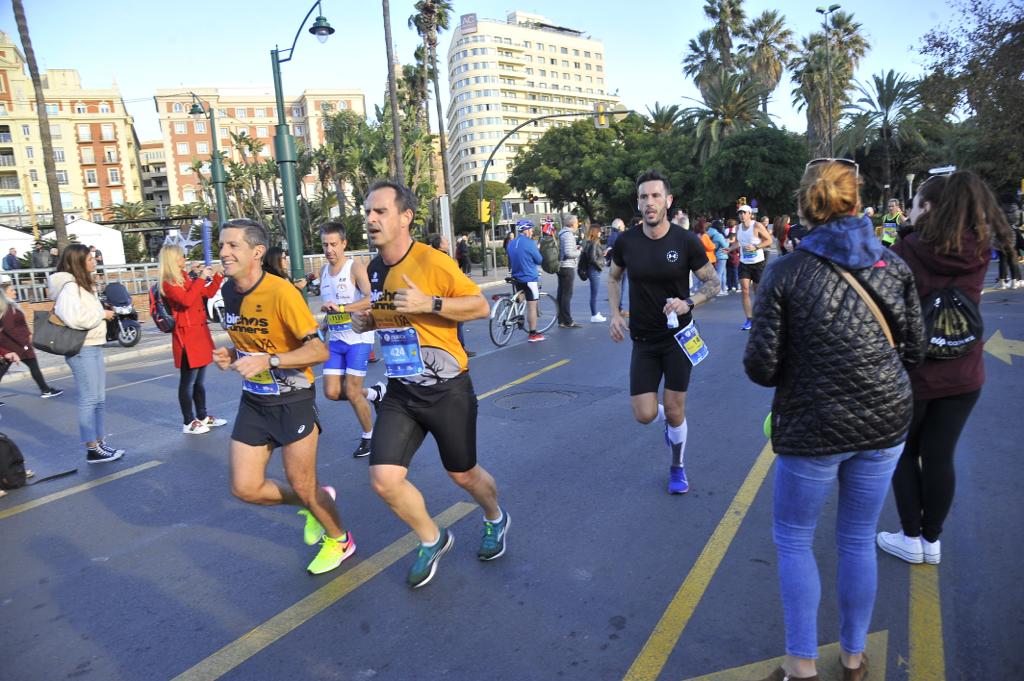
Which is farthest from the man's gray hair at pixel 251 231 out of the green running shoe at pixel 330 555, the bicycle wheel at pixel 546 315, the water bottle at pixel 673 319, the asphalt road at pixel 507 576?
the bicycle wheel at pixel 546 315

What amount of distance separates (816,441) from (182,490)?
4562 mm

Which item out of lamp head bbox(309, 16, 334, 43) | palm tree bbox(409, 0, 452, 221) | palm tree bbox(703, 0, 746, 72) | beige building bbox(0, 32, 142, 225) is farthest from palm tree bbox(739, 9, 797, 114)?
beige building bbox(0, 32, 142, 225)

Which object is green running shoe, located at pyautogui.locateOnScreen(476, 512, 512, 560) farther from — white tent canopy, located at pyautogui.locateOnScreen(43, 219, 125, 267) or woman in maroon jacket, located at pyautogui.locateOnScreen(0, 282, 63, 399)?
white tent canopy, located at pyautogui.locateOnScreen(43, 219, 125, 267)

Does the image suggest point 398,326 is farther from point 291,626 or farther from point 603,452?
point 603,452

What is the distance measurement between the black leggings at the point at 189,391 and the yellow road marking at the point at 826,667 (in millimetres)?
5712

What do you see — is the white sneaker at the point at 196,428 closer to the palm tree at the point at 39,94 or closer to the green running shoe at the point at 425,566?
the green running shoe at the point at 425,566

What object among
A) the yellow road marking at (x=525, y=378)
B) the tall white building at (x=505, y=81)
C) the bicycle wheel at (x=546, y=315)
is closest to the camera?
the yellow road marking at (x=525, y=378)

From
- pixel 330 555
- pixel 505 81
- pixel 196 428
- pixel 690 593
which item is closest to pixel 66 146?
pixel 505 81

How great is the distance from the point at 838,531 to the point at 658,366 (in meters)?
2.10

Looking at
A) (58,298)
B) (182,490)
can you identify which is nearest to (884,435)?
(182,490)

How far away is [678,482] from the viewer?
4.56 m

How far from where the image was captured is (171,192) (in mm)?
100000

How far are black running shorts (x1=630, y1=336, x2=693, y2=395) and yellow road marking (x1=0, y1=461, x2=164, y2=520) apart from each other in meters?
4.11

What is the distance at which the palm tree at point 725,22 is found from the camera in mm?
51156
